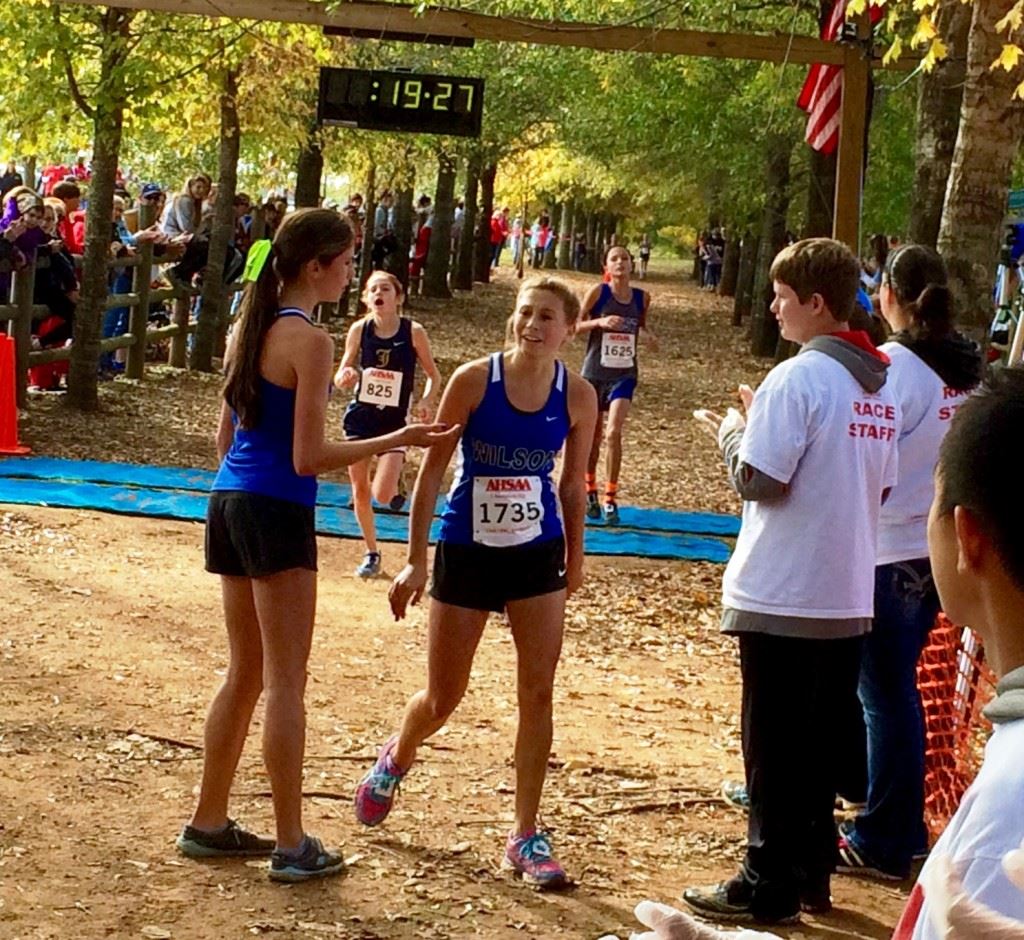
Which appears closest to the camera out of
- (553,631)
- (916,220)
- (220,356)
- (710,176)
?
(553,631)

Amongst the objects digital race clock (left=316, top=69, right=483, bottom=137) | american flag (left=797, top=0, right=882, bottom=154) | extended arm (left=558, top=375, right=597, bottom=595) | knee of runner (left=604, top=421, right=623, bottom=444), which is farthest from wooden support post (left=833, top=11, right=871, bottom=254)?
extended arm (left=558, top=375, right=597, bottom=595)

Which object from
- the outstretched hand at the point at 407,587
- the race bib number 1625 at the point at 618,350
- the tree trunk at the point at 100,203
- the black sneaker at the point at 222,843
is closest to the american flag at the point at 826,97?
the race bib number 1625 at the point at 618,350

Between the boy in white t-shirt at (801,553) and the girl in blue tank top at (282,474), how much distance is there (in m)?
0.98

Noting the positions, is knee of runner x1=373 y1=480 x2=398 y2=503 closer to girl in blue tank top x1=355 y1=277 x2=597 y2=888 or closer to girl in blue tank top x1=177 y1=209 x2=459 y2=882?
girl in blue tank top x1=355 y1=277 x2=597 y2=888

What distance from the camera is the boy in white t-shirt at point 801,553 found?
16.9 feet

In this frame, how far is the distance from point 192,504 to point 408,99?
14.8ft

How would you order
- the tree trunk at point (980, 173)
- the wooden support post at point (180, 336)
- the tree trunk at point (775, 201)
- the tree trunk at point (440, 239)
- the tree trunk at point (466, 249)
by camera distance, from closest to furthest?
1. the tree trunk at point (980, 173)
2. the wooden support post at point (180, 336)
3. the tree trunk at point (775, 201)
4. the tree trunk at point (440, 239)
5. the tree trunk at point (466, 249)

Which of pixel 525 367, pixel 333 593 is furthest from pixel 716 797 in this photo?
pixel 333 593

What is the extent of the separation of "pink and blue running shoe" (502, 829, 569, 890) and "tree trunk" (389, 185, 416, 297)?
2860 centimetres

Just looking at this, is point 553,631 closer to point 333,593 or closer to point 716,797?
point 716,797

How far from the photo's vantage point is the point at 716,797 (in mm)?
6699

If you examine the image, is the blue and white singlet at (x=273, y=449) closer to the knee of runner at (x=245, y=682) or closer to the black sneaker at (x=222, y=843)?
the knee of runner at (x=245, y=682)

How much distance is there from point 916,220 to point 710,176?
19808mm

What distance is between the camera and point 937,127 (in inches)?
494
